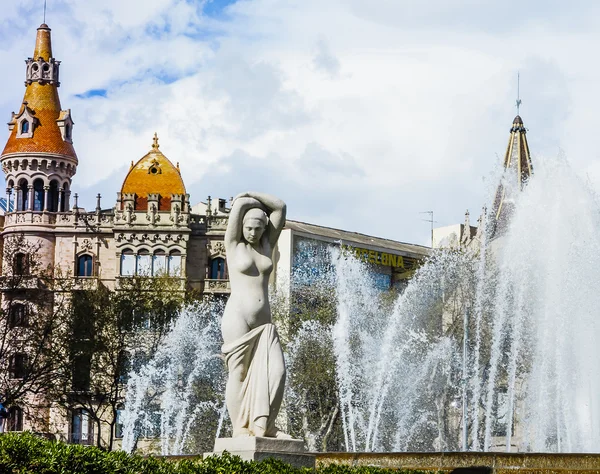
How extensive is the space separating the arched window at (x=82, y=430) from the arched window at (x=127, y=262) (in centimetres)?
916

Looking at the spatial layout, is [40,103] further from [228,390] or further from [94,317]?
[228,390]

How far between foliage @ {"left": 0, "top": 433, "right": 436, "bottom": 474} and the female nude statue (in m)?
1.18

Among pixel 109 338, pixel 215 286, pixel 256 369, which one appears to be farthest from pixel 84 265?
pixel 256 369

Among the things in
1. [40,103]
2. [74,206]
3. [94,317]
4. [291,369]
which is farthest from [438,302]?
[40,103]

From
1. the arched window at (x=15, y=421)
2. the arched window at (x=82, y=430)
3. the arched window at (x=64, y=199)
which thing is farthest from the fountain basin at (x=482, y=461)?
the arched window at (x=64, y=199)

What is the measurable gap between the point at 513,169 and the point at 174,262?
22.8m

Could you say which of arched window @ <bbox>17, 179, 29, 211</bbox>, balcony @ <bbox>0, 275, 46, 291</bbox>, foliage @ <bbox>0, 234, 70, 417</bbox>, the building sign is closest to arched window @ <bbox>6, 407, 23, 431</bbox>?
foliage @ <bbox>0, 234, 70, 417</bbox>

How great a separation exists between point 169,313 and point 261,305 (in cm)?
4894

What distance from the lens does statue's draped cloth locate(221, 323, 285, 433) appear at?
43.6 ft

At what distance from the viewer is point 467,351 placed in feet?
176

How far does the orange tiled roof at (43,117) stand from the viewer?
76.8 m

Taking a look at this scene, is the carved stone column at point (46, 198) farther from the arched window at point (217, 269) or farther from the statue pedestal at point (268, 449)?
the statue pedestal at point (268, 449)

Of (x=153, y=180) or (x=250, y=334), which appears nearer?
(x=250, y=334)

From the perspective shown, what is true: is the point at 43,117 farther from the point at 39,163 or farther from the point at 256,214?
the point at 256,214
